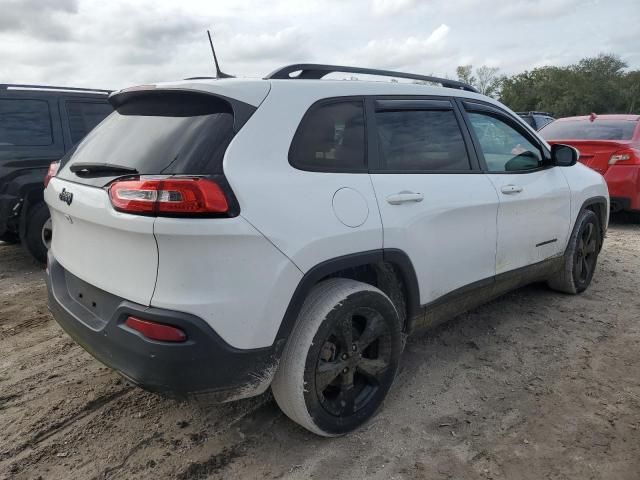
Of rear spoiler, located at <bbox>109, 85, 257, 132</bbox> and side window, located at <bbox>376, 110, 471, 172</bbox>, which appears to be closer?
rear spoiler, located at <bbox>109, 85, 257, 132</bbox>

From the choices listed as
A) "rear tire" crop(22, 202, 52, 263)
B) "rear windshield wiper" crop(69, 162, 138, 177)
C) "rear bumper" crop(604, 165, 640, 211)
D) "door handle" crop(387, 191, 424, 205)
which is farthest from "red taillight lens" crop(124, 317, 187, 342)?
"rear bumper" crop(604, 165, 640, 211)

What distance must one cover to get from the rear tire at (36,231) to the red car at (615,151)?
673cm

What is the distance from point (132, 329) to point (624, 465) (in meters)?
2.27

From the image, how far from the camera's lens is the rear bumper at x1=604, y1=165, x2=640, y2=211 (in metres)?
6.65

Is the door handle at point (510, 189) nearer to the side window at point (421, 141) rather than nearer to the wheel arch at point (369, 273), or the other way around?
the side window at point (421, 141)

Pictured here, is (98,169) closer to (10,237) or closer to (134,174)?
(134,174)

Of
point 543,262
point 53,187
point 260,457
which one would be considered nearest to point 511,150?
point 543,262

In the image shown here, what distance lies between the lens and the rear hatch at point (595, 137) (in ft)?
22.4

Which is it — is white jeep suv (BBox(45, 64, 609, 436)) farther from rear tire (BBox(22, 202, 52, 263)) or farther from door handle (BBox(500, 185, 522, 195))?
rear tire (BBox(22, 202, 52, 263))

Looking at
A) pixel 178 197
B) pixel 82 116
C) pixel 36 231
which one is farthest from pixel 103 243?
pixel 82 116

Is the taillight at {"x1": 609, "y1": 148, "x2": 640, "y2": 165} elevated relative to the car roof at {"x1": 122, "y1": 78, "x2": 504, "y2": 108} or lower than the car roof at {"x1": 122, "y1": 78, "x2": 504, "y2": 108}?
lower

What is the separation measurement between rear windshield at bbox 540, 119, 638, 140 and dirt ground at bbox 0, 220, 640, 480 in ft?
14.4

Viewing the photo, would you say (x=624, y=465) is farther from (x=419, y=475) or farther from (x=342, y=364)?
(x=342, y=364)

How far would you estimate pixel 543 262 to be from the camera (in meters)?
3.85
